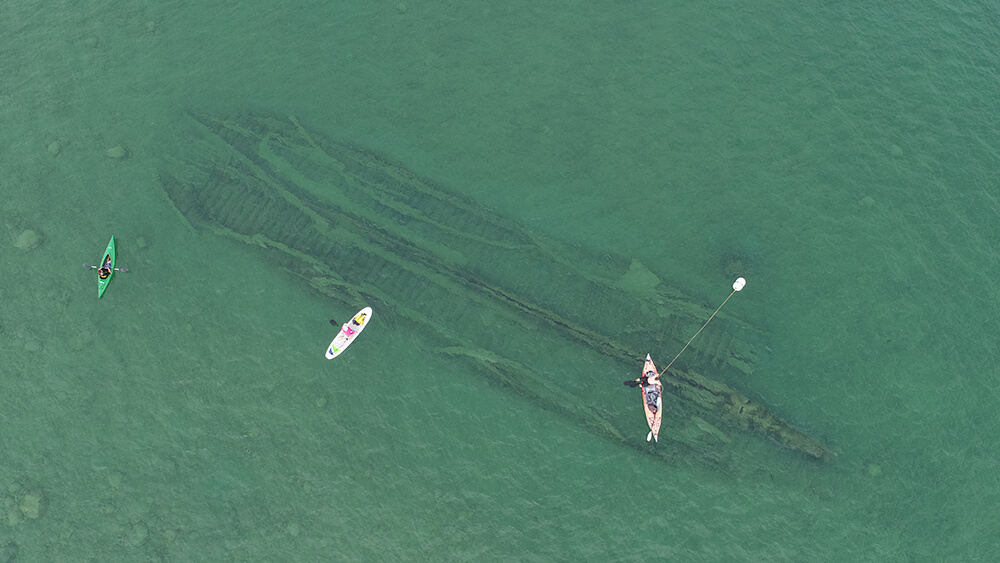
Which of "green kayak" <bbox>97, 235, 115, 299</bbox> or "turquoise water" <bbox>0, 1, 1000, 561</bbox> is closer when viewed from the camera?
"turquoise water" <bbox>0, 1, 1000, 561</bbox>

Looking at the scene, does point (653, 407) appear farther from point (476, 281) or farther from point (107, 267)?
point (107, 267)

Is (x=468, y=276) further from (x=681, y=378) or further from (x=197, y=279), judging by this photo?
(x=197, y=279)

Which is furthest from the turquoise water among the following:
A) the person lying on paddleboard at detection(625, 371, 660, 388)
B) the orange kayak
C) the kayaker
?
the orange kayak

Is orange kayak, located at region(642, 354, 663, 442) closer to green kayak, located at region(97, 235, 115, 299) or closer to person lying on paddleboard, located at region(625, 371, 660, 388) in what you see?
person lying on paddleboard, located at region(625, 371, 660, 388)

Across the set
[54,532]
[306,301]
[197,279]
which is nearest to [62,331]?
[197,279]

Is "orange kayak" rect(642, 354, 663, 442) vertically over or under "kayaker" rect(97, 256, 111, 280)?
under

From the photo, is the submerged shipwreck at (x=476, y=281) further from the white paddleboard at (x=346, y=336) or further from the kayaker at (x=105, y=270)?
the kayaker at (x=105, y=270)

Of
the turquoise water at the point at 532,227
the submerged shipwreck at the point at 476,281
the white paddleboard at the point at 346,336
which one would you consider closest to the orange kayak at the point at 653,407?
the submerged shipwreck at the point at 476,281
